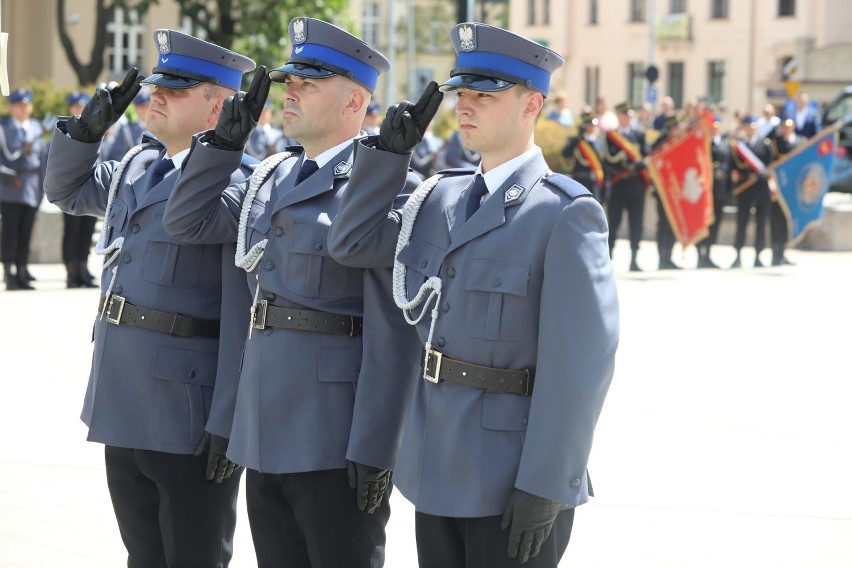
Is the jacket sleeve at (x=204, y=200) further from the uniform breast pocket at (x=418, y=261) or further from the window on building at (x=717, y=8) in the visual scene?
the window on building at (x=717, y=8)

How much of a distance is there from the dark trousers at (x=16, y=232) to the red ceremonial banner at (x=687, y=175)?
7.90 meters

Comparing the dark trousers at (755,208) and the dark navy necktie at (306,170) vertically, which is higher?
the dark navy necktie at (306,170)

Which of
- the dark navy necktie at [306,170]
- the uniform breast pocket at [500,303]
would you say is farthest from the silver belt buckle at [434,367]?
the dark navy necktie at [306,170]

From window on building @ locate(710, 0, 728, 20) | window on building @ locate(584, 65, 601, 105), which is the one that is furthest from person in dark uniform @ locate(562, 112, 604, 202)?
window on building @ locate(584, 65, 601, 105)

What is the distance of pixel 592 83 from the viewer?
2581 inches

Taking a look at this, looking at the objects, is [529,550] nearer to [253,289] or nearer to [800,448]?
[253,289]

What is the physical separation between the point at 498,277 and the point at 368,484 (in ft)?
2.72

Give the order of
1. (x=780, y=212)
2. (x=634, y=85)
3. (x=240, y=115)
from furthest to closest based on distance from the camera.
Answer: (x=634, y=85)
(x=780, y=212)
(x=240, y=115)

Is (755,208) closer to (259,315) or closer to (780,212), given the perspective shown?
(780,212)

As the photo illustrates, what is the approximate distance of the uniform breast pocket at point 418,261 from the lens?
3.94 meters

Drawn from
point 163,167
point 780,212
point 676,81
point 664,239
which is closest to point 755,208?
point 780,212

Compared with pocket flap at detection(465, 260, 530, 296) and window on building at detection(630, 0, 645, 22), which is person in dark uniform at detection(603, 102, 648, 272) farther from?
window on building at detection(630, 0, 645, 22)

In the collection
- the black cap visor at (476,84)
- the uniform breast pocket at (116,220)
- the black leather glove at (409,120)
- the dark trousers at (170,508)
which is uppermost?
the black cap visor at (476,84)

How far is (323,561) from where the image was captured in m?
4.28
